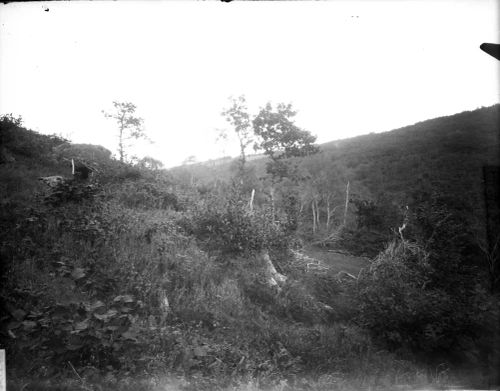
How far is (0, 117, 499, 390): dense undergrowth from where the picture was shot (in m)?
3.36

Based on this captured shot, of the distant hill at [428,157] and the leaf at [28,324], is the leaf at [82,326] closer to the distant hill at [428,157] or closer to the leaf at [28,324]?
the leaf at [28,324]

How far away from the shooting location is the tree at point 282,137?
2134cm

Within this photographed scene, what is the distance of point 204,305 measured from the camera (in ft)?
19.2

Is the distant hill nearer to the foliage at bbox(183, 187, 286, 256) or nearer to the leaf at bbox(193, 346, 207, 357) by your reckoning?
the foliage at bbox(183, 187, 286, 256)

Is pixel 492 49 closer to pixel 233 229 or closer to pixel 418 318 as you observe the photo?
pixel 418 318

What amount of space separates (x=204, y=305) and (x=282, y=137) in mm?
17456

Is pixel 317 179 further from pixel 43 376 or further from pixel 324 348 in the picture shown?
pixel 43 376

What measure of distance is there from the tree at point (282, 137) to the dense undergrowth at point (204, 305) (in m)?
11.8

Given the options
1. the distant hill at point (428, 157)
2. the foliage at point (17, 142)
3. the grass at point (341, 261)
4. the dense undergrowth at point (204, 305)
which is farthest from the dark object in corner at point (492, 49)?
the distant hill at point (428, 157)

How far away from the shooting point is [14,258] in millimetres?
4871

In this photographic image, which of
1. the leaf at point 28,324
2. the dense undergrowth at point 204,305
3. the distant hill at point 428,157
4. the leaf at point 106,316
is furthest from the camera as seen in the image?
the distant hill at point 428,157

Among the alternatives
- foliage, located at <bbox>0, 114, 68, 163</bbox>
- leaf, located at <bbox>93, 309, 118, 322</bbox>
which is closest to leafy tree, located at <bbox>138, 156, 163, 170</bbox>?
foliage, located at <bbox>0, 114, 68, 163</bbox>

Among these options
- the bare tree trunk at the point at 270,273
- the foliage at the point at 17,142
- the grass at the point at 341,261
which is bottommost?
the grass at the point at 341,261

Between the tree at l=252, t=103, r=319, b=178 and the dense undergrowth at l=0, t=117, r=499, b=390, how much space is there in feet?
38.6
